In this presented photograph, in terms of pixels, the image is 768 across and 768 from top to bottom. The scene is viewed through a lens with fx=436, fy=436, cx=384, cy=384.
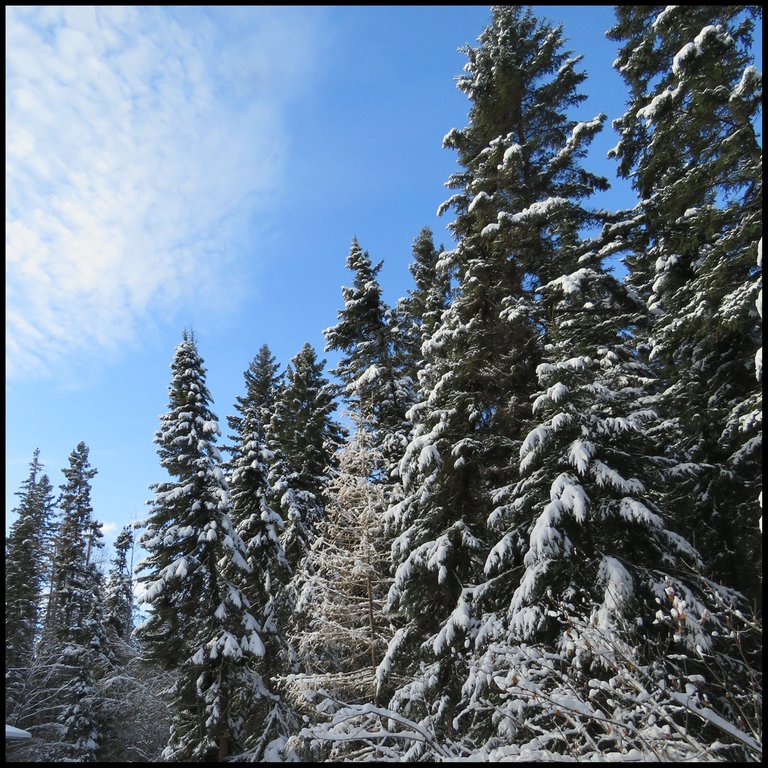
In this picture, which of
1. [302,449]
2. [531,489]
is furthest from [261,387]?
[531,489]

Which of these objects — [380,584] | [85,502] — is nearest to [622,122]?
[380,584]

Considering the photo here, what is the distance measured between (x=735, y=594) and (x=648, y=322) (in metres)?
6.42

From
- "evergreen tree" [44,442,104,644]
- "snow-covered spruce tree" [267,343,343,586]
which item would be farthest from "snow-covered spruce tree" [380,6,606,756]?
"evergreen tree" [44,442,104,644]

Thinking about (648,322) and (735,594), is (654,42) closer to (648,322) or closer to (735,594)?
(648,322)

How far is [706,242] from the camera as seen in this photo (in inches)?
398

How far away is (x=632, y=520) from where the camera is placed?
23.4 feet

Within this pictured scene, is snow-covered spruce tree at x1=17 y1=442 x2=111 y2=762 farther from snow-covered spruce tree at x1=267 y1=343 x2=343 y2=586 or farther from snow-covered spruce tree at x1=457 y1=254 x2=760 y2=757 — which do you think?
snow-covered spruce tree at x1=457 y1=254 x2=760 y2=757

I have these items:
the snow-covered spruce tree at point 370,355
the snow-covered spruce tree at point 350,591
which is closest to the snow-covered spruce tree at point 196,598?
the snow-covered spruce tree at point 350,591

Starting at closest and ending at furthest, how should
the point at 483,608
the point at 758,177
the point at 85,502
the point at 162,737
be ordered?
1. the point at 758,177
2. the point at 483,608
3. the point at 162,737
4. the point at 85,502

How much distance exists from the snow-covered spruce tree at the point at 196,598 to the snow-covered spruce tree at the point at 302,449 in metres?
2.91

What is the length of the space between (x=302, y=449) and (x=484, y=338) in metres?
13.6

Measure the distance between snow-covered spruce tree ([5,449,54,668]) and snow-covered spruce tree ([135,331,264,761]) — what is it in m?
13.7

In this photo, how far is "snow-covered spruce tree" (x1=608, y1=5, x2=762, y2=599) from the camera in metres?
7.42

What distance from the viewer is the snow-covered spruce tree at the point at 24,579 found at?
2458cm
